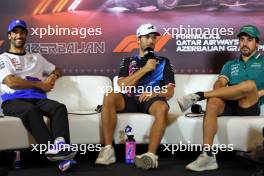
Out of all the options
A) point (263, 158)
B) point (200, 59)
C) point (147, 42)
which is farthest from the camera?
point (200, 59)

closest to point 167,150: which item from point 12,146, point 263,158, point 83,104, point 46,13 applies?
point 83,104

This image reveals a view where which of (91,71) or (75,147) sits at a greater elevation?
(91,71)

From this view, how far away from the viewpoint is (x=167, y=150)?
4.19 metres

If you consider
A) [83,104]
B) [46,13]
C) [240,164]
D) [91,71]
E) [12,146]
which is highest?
[46,13]

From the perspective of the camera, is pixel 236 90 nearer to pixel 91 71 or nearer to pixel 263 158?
pixel 263 158

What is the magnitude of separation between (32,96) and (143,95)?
0.93 metres

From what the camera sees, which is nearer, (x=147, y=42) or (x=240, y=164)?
(x=240, y=164)

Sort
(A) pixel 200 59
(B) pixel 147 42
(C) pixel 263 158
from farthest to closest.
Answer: (A) pixel 200 59
(B) pixel 147 42
(C) pixel 263 158

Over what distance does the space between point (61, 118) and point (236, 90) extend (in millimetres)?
1367

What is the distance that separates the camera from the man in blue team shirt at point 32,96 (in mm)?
3344

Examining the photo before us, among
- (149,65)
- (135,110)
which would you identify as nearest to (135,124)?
(135,110)

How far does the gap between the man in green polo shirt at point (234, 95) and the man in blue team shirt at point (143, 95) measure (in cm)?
26

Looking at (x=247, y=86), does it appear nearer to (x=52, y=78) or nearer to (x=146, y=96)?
(x=146, y=96)

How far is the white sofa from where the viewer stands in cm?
345
